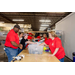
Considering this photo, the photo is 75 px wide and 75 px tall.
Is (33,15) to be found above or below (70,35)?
above

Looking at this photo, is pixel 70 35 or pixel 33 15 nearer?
pixel 70 35

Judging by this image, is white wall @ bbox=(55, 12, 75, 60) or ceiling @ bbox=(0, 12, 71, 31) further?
ceiling @ bbox=(0, 12, 71, 31)

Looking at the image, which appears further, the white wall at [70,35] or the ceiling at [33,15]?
the ceiling at [33,15]

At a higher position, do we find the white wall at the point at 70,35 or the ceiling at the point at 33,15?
the ceiling at the point at 33,15

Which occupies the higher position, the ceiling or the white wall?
the ceiling

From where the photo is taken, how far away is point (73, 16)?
4.86 m
